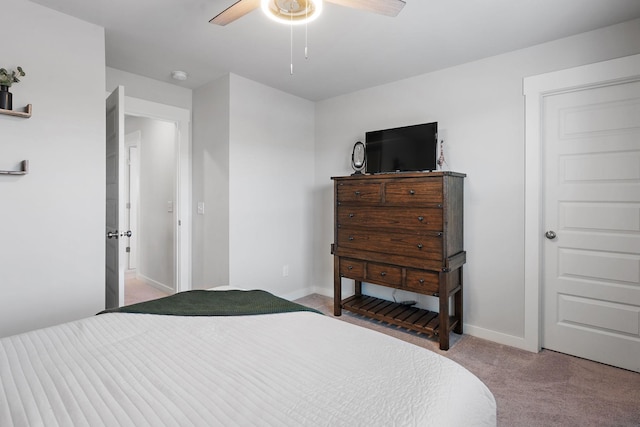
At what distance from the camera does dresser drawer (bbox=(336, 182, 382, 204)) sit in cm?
300

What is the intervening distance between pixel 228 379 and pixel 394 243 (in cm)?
210

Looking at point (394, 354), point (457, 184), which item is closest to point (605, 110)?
point (457, 184)

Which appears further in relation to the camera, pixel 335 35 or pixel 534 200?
pixel 534 200

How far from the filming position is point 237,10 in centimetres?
168

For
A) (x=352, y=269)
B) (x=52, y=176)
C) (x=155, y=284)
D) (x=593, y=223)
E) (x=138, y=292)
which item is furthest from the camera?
(x=155, y=284)

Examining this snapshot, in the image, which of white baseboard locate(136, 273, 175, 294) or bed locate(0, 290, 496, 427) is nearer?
bed locate(0, 290, 496, 427)

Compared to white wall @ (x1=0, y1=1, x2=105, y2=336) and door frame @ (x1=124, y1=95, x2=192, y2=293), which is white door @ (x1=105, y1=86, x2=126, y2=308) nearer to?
white wall @ (x1=0, y1=1, x2=105, y2=336)

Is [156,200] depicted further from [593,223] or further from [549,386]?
[593,223]

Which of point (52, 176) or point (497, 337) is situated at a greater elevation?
point (52, 176)

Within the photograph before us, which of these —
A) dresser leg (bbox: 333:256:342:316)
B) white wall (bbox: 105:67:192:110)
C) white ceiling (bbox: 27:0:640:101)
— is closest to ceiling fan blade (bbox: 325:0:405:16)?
white ceiling (bbox: 27:0:640:101)

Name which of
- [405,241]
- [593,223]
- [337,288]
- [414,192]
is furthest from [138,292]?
[593,223]

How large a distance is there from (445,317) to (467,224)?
2.85 ft

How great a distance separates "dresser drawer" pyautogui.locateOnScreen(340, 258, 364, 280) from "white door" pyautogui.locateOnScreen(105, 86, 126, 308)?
191 cm

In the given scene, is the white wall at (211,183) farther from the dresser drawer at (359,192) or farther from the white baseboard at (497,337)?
the white baseboard at (497,337)
